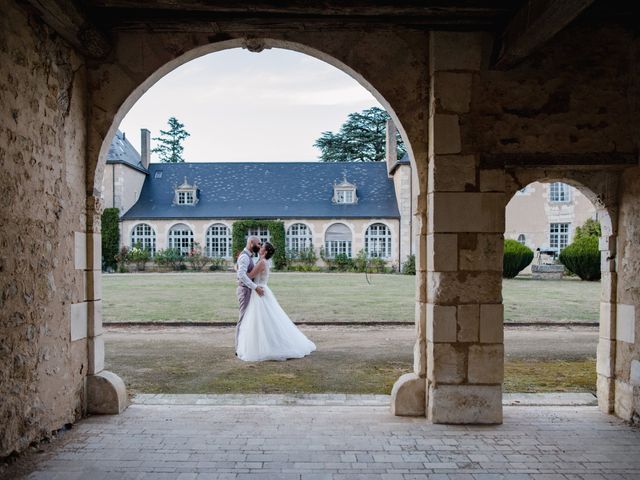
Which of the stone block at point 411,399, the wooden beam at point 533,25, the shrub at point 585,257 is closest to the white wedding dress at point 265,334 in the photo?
the stone block at point 411,399

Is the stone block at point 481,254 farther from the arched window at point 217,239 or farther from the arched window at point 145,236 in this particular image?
the arched window at point 145,236

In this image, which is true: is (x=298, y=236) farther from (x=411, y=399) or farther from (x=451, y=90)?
(x=451, y=90)

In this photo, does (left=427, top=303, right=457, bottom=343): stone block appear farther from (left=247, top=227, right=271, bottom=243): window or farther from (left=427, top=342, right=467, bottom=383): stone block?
(left=247, top=227, right=271, bottom=243): window

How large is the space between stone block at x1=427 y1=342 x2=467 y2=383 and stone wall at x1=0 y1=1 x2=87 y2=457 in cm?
273

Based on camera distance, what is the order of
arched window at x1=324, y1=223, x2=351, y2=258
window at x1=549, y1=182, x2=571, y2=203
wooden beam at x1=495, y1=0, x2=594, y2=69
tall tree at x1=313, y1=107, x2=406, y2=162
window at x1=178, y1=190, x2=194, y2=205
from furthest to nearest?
tall tree at x1=313, y1=107, x2=406, y2=162 → window at x1=178, y1=190, x2=194, y2=205 → arched window at x1=324, y1=223, x2=351, y2=258 → window at x1=549, y1=182, x2=571, y2=203 → wooden beam at x1=495, y1=0, x2=594, y2=69

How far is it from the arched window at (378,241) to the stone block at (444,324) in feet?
68.3

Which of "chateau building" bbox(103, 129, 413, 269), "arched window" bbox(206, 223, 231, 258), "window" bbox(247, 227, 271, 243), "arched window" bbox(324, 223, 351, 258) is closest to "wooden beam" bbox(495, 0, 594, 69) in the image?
"chateau building" bbox(103, 129, 413, 269)

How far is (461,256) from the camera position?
3.61 metres

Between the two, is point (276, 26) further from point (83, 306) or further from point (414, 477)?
point (414, 477)

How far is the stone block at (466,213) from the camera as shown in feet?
11.8

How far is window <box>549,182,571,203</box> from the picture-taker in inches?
882

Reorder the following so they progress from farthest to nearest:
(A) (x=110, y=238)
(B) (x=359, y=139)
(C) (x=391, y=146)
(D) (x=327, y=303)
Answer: (B) (x=359, y=139) → (C) (x=391, y=146) → (A) (x=110, y=238) → (D) (x=327, y=303)

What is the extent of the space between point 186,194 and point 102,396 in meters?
22.8

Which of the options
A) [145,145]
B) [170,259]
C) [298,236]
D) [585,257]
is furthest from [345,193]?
[585,257]
